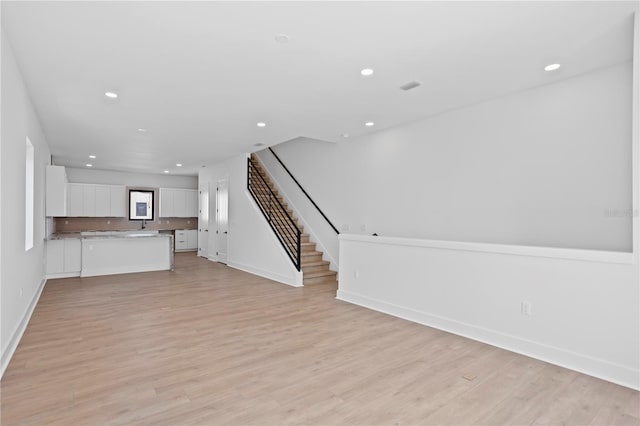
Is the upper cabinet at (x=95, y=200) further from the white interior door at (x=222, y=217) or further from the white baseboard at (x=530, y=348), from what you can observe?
the white baseboard at (x=530, y=348)

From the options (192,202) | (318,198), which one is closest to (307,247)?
(318,198)

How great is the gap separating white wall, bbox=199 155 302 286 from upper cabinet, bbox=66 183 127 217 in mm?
3721

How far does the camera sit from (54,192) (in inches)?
261

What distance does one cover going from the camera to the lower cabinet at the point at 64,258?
727cm

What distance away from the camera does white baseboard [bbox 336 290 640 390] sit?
287 cm

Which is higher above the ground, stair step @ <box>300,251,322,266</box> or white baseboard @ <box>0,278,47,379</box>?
stair step @ <box>300,251,322,266</box>

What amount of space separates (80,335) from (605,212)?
585cm

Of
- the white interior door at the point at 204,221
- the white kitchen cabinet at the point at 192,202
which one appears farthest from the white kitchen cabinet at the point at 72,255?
the white kitchen cabinet at the point at 192,202

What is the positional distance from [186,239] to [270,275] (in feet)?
21.1

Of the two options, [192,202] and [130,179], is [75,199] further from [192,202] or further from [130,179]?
[192,202]

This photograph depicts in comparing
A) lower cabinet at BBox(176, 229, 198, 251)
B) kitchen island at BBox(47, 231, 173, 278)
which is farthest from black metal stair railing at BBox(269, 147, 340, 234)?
lower cabinet at BBox(176, 229, 198, 251)

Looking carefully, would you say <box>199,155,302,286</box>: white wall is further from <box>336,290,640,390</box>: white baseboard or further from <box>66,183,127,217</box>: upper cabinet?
<box>66,183,127,217</box>: upper cabinet

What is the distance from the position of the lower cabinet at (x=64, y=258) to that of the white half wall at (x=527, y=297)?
652 centimetres

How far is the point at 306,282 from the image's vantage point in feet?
22.3
